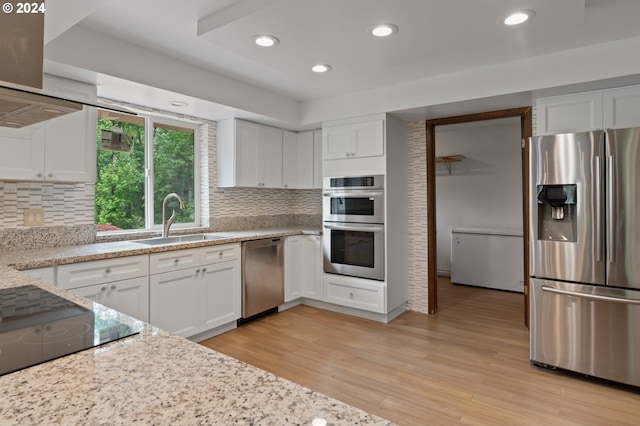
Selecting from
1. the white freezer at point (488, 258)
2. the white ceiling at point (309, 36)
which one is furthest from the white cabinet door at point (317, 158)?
the white freezer at point (488, 258)

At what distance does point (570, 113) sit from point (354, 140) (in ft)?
6.14

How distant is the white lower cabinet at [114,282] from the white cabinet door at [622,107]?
143 inches

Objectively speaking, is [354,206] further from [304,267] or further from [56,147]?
[56,147]

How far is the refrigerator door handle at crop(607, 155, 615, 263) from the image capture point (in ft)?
7.78

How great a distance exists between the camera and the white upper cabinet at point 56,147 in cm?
232

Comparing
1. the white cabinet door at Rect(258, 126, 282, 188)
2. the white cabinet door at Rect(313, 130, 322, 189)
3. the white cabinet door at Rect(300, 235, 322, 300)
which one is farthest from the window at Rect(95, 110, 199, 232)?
the white cabinet door at Rect(313, 130, 322, 189)

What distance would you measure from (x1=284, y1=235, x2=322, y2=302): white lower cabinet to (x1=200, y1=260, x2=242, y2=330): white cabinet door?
2.38 feet

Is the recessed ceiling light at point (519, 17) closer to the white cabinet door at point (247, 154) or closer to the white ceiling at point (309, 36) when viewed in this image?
the white ceiling at point (309, 36)

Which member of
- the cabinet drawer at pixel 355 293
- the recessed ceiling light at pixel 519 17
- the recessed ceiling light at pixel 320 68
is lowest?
the cabinet drawer at pixel 355 293

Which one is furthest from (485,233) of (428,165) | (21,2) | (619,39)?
(21,2)

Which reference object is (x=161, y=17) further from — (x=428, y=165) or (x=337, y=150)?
(x=428, y=165)

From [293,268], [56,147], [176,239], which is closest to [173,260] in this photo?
[176,239]

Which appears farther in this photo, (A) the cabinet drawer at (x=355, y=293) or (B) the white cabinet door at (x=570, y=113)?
(A) the cabinet drawer at (x=355, y=293)

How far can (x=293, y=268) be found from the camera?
4082 mm
